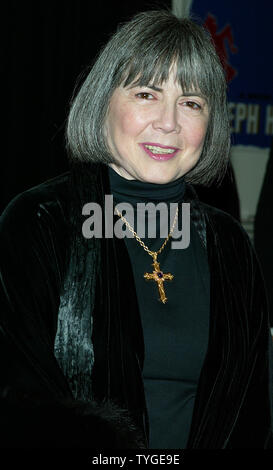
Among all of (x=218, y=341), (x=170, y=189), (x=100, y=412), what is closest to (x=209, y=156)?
(x=170, y=189)

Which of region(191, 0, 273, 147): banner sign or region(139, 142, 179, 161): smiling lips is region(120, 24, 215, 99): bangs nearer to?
region(139, 142, 179, 161): smiling lips

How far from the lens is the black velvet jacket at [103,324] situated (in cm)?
133

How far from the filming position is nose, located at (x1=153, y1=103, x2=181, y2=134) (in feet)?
4.93

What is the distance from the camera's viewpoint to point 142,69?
1491 millimetres

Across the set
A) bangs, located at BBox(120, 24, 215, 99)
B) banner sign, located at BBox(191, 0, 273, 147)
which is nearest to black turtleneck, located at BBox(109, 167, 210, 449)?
bangs, located at BBox(120, 24, 215, 99)

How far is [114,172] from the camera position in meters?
1.64

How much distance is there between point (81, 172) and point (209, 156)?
37 centimetres

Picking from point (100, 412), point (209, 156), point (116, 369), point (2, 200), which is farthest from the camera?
point (2, 200)

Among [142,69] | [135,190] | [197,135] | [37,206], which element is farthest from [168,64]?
[37,206]

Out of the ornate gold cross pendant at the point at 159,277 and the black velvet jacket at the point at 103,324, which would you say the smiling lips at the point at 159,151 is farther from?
the ornate gold cross pendant at the point at 159,277

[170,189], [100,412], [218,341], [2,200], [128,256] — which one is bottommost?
[2,200]

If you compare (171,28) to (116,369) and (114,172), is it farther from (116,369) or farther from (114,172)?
(116,369)

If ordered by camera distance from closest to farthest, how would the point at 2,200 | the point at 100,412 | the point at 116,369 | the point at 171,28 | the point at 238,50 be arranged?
the point at 100,412, the point at 116,369, the point at 171,28, the point at 2,200, the point at 238,50

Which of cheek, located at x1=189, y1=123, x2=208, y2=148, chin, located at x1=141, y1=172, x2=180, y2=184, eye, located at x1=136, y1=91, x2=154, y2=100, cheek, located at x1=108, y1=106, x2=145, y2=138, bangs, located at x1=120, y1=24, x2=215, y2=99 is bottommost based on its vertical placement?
chin, located at x1=141, y1=172, x2=180, y2=184
